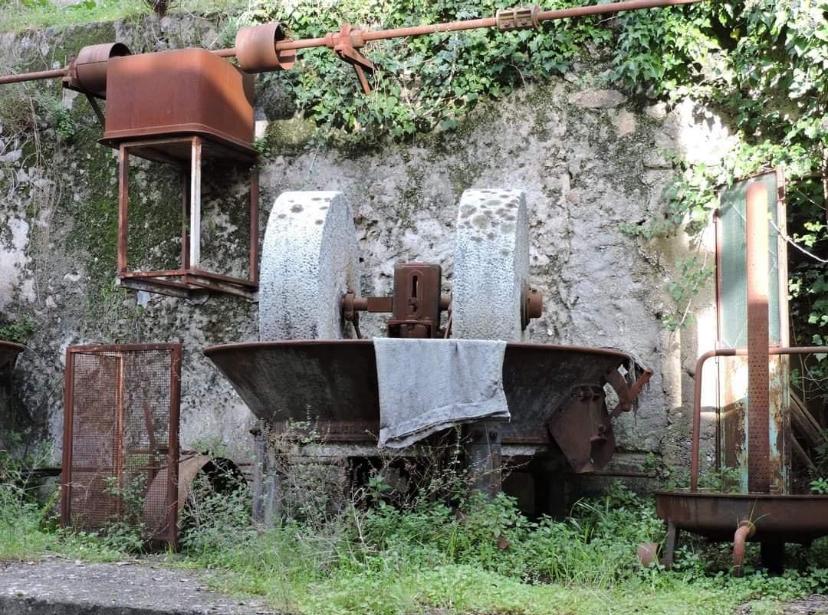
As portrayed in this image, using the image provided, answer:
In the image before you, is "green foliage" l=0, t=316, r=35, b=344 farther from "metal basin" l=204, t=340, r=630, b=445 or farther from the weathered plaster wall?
"metal basin" l=204, t=340, r=630, b=445

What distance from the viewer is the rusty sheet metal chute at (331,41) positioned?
A: 6793 mm

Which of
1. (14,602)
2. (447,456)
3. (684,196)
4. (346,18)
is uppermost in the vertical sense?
(346,18)

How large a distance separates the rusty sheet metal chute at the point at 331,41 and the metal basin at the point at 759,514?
3.25 metres

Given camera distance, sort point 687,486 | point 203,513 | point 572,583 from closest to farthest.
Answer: point 572,583, point 203,513, point 687,486

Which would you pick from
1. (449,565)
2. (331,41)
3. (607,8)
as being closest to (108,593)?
(449,565)

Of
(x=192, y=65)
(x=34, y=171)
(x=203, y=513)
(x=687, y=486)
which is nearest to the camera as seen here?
(x=203, y=513)

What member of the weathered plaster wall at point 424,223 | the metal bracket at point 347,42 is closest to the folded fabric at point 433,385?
the weathered plaster wall at point 424,223

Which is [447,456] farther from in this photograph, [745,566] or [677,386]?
[677,386]

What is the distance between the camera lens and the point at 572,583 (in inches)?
183

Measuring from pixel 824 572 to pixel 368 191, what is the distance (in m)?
3.91

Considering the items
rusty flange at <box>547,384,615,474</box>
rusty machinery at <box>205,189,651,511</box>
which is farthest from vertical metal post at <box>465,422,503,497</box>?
rusty flange at <box>547,384,615,474</box>

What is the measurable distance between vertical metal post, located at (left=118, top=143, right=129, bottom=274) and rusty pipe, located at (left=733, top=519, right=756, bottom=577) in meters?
4.38

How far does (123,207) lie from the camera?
7.42 meters

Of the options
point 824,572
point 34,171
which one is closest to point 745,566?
point 824,572
